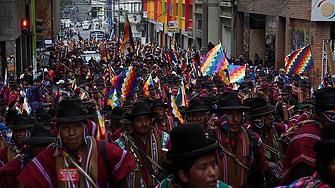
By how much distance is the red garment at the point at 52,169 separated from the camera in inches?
199

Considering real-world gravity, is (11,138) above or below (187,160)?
below

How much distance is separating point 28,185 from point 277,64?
26.1m

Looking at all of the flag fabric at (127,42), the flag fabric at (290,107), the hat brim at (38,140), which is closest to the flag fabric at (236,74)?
the flag fabric at (290,107)

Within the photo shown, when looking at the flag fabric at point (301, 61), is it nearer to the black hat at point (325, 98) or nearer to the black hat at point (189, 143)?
the black hat at point (325, 98)

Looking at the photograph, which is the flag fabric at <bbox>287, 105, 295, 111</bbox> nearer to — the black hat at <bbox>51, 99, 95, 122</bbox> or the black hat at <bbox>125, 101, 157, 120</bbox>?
the black hat at <bbox>125, 101, 157, 120</bbox>

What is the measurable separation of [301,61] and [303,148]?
1266 centimetres

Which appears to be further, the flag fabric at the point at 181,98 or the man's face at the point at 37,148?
the flag fabric at the point at 181,98

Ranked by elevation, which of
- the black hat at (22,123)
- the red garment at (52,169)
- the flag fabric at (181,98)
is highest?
the red garment at (52,169)

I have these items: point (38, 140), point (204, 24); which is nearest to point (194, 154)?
point (38, 140)

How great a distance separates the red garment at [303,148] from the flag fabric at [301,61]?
1225cm

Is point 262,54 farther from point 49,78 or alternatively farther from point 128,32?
point 49,78

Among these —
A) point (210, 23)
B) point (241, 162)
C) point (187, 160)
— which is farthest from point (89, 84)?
point (210, 23)

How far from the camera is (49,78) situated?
85.1 ft

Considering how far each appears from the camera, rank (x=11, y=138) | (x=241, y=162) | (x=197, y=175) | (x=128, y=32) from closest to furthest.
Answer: (x=197, y=175) → (x=241, y=162) → (x=11, y=138) → (x=128, y=32)
